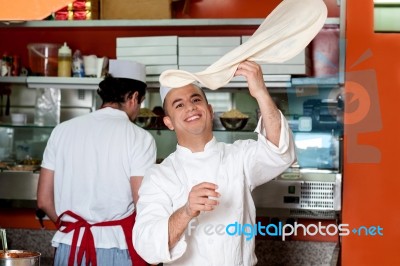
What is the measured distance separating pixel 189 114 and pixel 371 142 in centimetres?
136

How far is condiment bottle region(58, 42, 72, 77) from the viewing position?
3924 millimetres

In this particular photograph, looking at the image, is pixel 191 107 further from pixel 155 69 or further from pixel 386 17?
pixel 386 17

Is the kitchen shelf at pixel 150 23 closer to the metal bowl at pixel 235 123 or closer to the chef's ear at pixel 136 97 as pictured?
the metal bowl at pixel 235 123

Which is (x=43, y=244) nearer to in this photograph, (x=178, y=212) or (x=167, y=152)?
(x=167, y=152)

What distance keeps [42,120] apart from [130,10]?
782 millimetres

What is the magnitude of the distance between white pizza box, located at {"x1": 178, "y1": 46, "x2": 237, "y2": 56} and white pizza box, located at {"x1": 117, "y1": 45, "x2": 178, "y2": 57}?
0.05 meters

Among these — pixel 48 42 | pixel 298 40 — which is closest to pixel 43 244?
pixel 48 42

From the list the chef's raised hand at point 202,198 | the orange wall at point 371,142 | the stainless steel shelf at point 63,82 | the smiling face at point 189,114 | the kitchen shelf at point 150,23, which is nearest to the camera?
the chef's raised hand at point 202,198

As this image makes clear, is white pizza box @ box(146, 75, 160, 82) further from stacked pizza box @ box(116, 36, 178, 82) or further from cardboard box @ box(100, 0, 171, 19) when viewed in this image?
cardboard box @ box(100, 0, 171, 19)

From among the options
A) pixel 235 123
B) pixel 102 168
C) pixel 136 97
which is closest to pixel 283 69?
pixel 235 123

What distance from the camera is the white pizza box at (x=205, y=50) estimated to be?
3.68 m

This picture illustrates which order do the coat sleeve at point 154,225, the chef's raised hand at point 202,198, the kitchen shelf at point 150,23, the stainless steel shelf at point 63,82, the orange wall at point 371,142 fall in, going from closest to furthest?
the chef's raised hand at point 202,198 → the coat sleeve at point 154,225 → the orange wall at point 371,142 → the kitchen shelf at point 150,23 → the stainless steel shelf at point 63,82

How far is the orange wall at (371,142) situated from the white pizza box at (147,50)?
888mm

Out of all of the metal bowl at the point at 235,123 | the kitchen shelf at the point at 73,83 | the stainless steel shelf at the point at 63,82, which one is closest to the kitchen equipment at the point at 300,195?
the metal bowl at the point at 235,123
